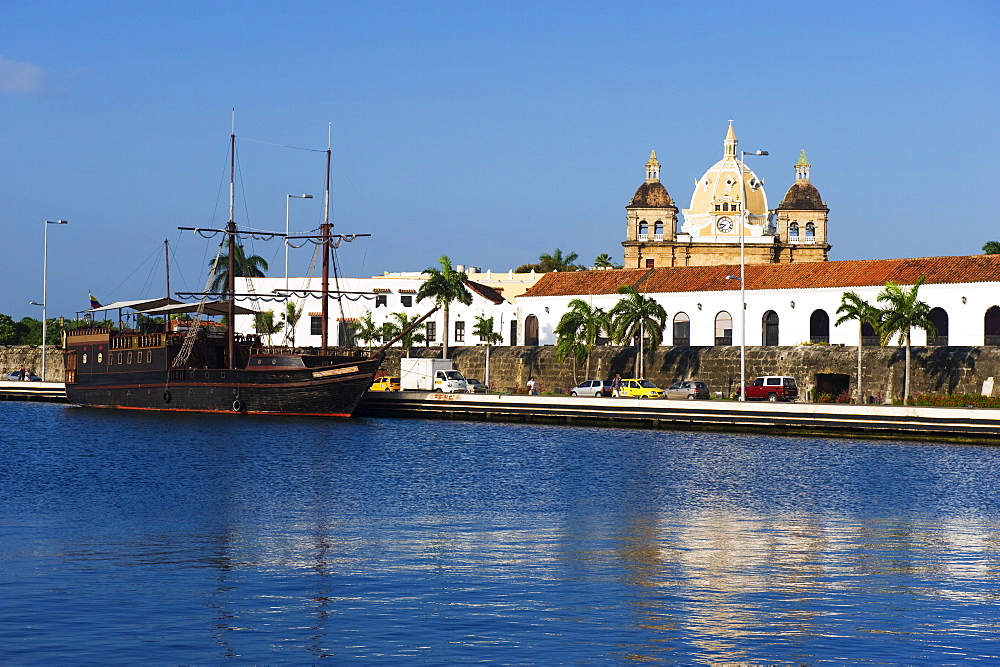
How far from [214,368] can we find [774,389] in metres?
31.0

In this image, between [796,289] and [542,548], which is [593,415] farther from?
[542,548]

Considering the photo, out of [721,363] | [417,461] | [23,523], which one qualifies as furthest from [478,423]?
→ [23,523]

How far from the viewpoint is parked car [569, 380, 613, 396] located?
7144cm

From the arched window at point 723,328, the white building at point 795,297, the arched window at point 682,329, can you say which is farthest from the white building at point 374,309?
the arched window at point 723,328

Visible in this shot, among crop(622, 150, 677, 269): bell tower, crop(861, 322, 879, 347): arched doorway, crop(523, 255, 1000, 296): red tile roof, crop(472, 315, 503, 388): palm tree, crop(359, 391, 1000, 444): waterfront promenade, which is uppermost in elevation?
crop(622, 150, 677, 269): bell tower

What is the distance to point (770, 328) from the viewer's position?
3024 inches

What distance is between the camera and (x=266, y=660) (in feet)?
53.4

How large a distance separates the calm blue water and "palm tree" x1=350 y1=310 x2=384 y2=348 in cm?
5473

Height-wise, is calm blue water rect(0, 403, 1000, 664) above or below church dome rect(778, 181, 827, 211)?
below

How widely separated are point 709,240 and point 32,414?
86009 mm

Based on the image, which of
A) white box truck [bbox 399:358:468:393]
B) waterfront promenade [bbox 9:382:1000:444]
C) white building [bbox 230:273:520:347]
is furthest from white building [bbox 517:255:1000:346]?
white box truck [bbox 399:358:468:393]

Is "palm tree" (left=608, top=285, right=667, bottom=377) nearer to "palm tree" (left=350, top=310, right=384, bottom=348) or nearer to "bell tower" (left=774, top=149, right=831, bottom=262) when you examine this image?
"palm tree" (left=350, top=310, right=384, bottom=348)

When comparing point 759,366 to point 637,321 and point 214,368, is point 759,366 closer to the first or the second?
point 637,321

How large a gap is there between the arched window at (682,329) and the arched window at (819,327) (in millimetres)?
8840
